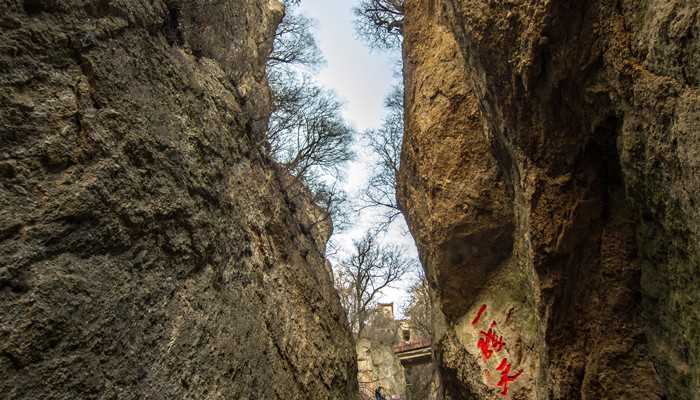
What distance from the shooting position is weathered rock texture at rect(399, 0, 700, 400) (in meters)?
4.06

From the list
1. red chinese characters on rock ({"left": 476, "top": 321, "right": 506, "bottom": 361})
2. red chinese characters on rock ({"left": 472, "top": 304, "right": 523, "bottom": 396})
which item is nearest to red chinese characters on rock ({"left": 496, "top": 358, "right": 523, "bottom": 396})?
red chinese characters on rock ({"left": 472, "top": 304, "right": 523, "bottom": 396})

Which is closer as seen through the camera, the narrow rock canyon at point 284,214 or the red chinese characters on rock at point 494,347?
the narrow rock canyon at point 284,214

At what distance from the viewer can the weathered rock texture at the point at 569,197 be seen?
13.3 feet

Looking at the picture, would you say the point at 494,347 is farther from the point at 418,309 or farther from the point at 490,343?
the point at 418,309

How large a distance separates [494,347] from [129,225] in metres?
6.10

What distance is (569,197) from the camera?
19.1 feet

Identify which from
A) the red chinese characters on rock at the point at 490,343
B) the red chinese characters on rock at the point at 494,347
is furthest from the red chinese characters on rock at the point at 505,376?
the red chinese characters on rock at the point at 490,343

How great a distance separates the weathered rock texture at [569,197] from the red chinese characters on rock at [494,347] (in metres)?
0.06

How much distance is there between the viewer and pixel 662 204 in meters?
4.31

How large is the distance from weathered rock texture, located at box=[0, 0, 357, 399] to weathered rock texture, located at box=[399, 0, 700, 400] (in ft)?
9.82

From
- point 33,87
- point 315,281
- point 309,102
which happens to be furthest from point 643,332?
point 309,102

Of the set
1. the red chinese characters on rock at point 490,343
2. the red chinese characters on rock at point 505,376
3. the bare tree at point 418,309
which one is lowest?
the red chinese characters on rock at point 505,376

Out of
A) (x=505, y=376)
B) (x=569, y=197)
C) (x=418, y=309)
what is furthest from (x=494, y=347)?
(x=418, y=309)

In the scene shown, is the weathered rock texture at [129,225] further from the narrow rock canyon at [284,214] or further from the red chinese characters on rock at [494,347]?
the red chinese characters on rock at [494,347]
